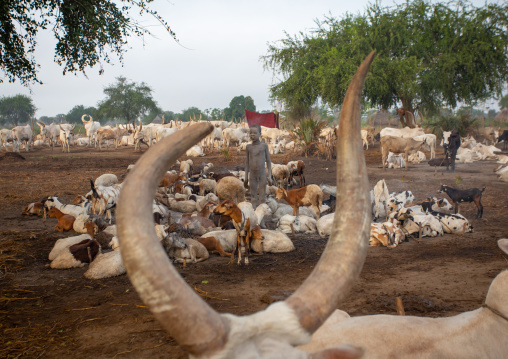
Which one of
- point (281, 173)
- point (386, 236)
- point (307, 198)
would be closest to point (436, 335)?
point (386, 236)

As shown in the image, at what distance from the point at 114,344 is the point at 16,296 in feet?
6.61

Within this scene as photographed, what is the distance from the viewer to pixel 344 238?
1.52m

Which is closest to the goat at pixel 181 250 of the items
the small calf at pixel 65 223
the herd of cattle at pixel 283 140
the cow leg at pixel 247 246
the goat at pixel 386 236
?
the cow leg at pixel 247 246

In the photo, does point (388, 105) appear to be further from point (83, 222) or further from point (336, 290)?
point (336, 290)

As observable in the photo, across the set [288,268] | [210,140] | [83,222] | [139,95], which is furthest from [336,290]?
[139,95]

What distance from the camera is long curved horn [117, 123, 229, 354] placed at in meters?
1.23

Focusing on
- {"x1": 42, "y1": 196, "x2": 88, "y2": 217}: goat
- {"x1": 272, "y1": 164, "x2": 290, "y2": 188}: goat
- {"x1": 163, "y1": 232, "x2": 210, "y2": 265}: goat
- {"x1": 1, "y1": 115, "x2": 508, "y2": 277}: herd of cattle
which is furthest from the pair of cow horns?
{"x1": 272, "y1": 164, "x2": 290, "y2": 188}: goat

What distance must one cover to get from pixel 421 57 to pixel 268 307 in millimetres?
27420

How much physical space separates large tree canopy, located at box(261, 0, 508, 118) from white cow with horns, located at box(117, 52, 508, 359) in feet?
75.6

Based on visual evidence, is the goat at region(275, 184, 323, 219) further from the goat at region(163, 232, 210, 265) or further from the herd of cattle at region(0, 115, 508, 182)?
the herd of cattle at region(0, 115, 508, 182)

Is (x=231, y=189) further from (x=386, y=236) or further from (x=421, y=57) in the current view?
(x=421, y=57)

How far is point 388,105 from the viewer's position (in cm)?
2730

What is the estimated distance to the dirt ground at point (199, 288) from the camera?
378 centimetres

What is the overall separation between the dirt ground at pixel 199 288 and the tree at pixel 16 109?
74479 millimetres
